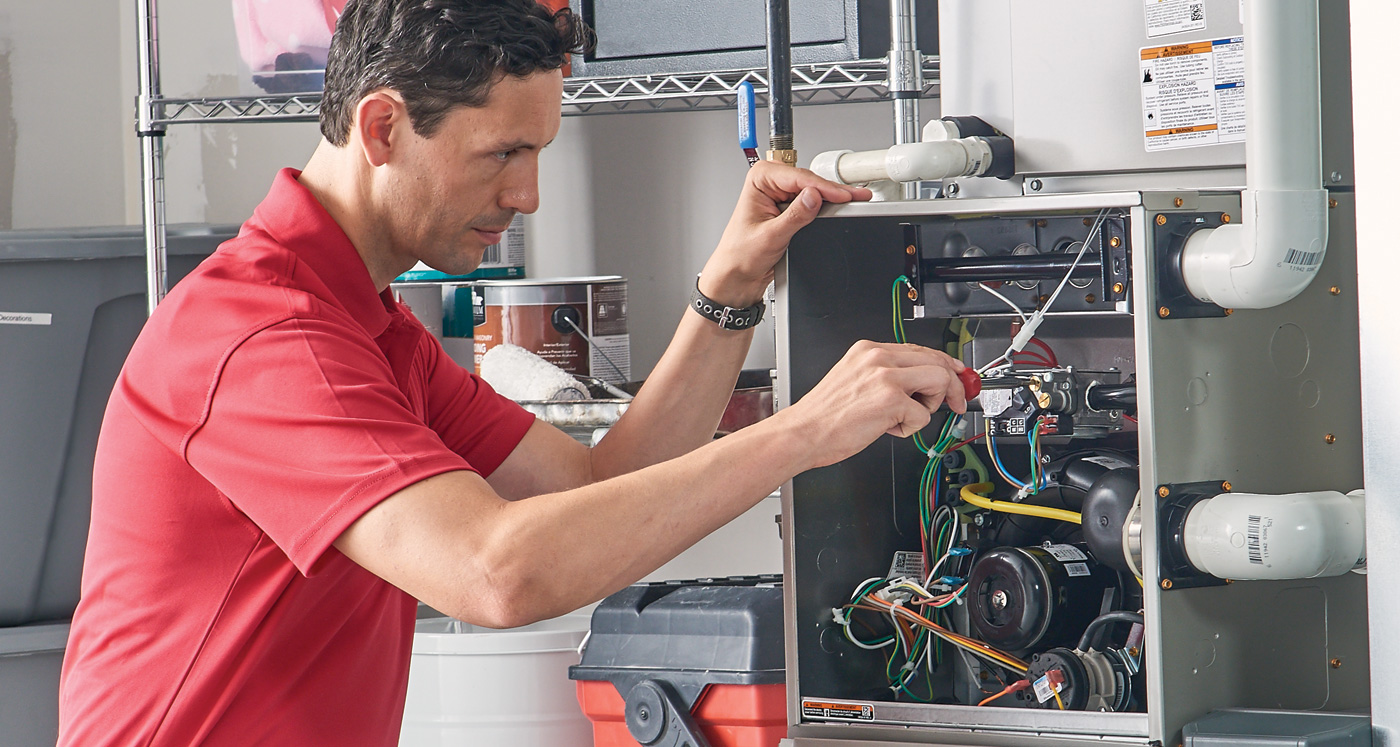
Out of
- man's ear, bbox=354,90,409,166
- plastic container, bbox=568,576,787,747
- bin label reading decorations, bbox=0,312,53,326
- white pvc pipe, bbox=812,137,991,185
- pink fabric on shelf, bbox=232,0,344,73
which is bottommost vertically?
plastic container, bbox=568,576,787,747

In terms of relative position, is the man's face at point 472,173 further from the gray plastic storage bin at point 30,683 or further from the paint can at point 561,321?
the gray plastic storage bin at point 30,683

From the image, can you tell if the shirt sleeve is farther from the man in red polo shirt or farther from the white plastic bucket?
the white plastic bucket

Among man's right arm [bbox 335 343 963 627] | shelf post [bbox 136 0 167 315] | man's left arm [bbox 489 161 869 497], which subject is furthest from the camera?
shelf post [bbox 136 0 167 315]

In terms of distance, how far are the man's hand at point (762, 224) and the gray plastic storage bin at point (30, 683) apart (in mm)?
1062

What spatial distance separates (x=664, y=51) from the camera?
5.07 feet

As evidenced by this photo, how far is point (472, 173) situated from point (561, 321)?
2.06 feet

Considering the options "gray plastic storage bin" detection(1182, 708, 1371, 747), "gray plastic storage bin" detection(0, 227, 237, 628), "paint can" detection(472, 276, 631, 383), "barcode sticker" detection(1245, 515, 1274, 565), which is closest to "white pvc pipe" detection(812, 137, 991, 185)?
"barcode sticker" detection(1245, 515, 1274, 565)

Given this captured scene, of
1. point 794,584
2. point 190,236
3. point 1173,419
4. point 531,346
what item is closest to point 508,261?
point 531,346

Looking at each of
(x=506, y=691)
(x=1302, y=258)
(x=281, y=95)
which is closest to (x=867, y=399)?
(x=1302, y=258)

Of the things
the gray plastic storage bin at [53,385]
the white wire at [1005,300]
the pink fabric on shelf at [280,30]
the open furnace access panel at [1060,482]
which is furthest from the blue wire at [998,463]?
the gray plastic storage bin at [53,385]

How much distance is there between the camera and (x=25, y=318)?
1701mm

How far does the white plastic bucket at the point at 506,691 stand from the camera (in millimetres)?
1550

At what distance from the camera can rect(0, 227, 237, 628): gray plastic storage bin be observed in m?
1.70

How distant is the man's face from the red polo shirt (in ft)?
0.21
